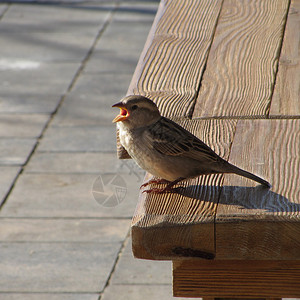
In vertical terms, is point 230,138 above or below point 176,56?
above

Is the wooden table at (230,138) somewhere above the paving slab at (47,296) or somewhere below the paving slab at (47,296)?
above

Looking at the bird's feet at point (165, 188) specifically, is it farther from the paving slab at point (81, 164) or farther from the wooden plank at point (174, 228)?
the paving slab at point (81, 164)

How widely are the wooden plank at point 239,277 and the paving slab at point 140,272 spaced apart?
184cm

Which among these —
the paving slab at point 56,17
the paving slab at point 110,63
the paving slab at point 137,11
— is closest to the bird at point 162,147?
the paving slab at point 110,63

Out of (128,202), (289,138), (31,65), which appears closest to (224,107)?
(289,138)

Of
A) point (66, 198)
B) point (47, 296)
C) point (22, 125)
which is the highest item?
point (47, 296)

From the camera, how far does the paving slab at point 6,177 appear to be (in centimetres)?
525

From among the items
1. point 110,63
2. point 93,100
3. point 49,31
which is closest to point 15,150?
point 93,100

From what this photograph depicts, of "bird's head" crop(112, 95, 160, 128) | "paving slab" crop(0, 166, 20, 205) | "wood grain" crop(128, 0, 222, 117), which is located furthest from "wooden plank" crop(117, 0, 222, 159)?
"paving slab" crop(0, 166, 20, 205)

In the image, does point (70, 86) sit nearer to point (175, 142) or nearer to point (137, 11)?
point (137, 11)

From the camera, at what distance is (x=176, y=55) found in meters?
3.23

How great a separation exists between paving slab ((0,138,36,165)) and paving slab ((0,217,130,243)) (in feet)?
3.22

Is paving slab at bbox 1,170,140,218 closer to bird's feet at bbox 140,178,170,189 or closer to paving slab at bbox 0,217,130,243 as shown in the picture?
paving slab at bbox 0,217,130,243

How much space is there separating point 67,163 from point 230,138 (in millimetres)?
3299
